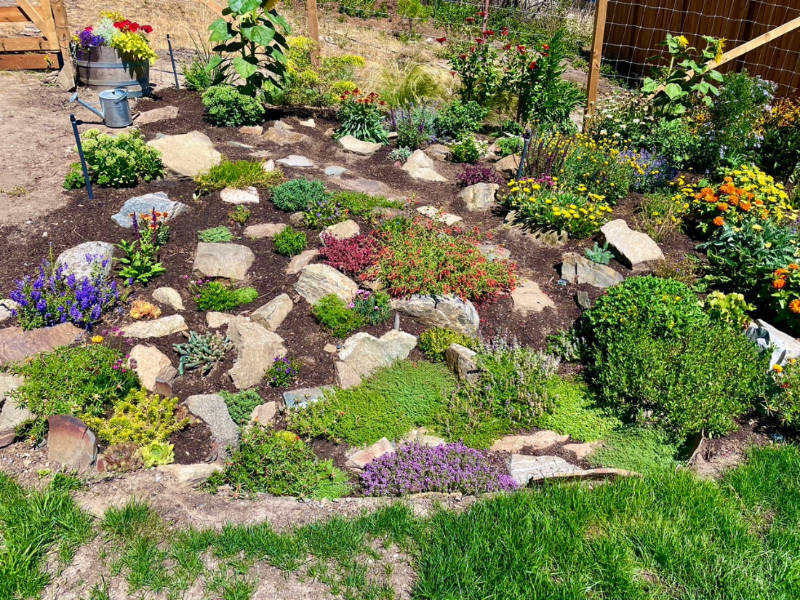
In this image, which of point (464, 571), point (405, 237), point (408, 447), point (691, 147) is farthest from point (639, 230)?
point (464, 571)

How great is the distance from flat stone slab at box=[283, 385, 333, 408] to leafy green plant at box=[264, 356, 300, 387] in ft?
0.43

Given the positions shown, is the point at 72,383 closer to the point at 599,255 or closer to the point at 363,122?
the point at 599,255

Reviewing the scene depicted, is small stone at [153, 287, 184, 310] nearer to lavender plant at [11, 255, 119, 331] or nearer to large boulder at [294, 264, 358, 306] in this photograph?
lavender plant at [11, 255, 119, 331]

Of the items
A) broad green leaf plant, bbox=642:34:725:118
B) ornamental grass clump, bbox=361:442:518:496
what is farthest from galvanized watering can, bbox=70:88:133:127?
broad green leaf plant, bbox=642:34:725:118

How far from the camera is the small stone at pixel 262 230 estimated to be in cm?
674

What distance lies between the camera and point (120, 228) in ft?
21.4

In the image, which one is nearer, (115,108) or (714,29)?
(115,108)

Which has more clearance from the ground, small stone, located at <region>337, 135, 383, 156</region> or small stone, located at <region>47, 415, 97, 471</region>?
small stone, located at <region>337, 135, 383, 156</region>

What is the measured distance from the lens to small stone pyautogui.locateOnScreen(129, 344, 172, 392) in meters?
4.88

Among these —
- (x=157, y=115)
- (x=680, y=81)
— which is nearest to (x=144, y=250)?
(x=157, y=115)

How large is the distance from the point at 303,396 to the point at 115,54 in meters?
8.43

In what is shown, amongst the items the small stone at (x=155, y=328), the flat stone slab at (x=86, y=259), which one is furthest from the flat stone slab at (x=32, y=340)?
the flat stone slab at (x=86, y=259)

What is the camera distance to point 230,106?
30.1 ft

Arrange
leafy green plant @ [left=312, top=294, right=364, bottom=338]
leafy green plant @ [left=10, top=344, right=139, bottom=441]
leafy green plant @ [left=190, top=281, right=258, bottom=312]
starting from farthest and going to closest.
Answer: leafy green plant @ [left=190, top=281, right=258, bottom=312], leafy green plant @ [left=312, top=294, right=364, bottom=338], leafy green plant @ [left=10, top=344, right=139, bottom=441]
